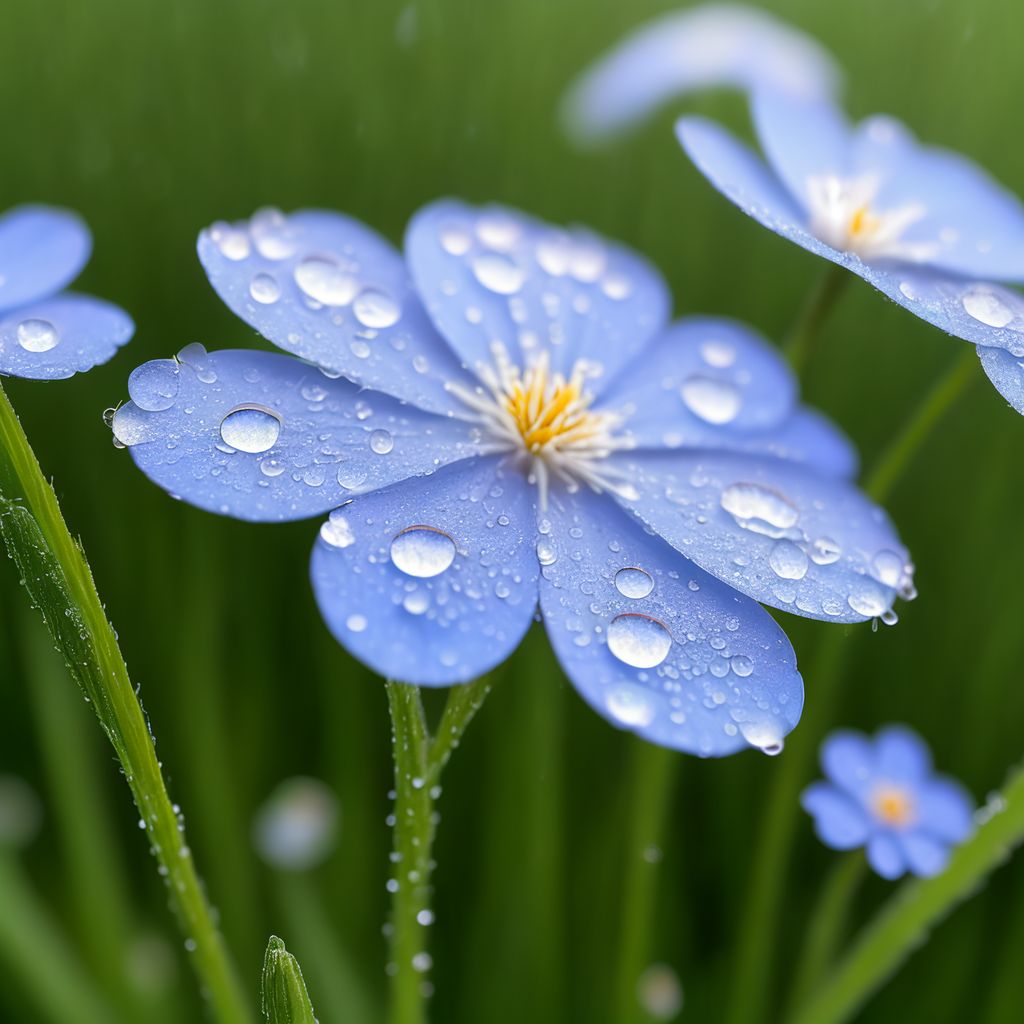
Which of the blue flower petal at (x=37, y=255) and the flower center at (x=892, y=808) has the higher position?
the blue flower petal at (x=37, y=255)

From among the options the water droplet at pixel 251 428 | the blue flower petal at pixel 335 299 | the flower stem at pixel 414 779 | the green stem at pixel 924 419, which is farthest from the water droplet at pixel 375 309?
the green stem at pixel 924 419

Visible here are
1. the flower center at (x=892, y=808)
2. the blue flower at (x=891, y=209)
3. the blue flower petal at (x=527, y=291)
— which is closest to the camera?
the blue flower at (x=891, y=209)

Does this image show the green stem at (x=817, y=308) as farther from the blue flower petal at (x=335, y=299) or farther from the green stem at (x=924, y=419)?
the blue flower petal at (x=335, y=299)

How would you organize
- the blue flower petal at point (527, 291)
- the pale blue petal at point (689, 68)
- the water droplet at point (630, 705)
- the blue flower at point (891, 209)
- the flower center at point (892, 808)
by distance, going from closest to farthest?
the water droplet at point (630, 705) → the blue flower at point (891, 209) → the blue flower petal at point (527, 291) → the flower center at point (892, 808) → the pale blue petal at point (689, 68)

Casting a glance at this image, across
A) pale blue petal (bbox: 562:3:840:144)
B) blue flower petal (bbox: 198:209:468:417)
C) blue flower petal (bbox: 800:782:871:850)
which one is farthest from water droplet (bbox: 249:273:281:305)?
pale blue petal (bbox: 562:3:840:144)

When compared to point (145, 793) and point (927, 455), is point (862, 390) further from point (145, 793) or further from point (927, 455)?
point (145, 793)

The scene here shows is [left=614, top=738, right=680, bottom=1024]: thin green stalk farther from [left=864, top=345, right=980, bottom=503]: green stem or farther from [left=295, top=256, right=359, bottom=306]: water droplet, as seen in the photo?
[left=295, top=256, right=359, bottom=306]: water droplet
